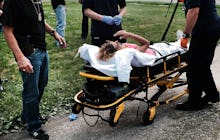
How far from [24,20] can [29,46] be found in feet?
0.90

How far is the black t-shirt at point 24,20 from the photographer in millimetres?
4207

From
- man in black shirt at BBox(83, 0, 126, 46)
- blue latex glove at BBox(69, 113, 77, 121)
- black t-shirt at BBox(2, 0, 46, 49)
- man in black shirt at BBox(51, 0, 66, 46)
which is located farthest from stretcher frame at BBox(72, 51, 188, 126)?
man in black shirt at BBox(51, 0, 66, 46)

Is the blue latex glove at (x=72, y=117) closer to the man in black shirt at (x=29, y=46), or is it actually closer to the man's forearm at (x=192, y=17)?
the man in black shirt at (x=29, y=46)

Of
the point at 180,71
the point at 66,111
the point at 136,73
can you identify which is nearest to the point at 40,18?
the point at 136,73

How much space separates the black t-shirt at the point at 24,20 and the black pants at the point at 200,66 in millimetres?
1871

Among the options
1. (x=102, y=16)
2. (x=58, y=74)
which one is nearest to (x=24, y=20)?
(x=102, y=16)

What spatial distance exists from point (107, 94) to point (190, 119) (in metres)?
1.19

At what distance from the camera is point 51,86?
677 cm

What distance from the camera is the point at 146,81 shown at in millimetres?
4992

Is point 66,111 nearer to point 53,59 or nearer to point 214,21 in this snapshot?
point 214,21

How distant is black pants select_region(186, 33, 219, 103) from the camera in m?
5.16

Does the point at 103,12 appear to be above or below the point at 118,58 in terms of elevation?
above

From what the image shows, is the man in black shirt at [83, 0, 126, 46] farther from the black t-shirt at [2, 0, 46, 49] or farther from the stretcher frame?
the black t-shirt at [2, 0, 46, 49]

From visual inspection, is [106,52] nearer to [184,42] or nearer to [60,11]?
[184,42]
